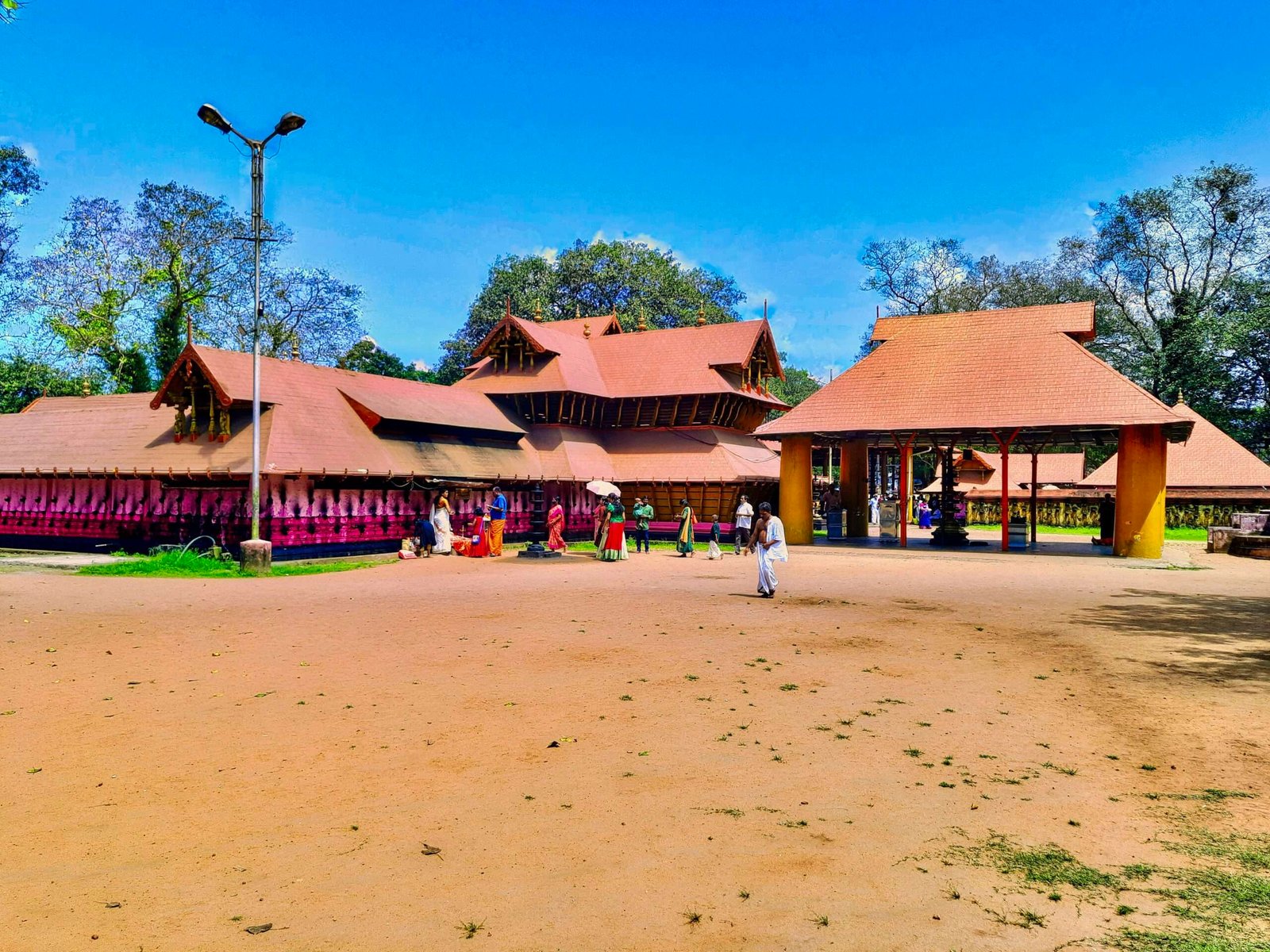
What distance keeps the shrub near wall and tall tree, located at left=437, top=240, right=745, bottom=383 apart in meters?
21.9

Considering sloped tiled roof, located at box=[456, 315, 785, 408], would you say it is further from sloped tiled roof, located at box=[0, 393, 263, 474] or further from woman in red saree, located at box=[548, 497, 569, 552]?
sloped tiled roof, located at box=[0, 393, 263, 474]

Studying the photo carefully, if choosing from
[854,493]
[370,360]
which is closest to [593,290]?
[370,360]

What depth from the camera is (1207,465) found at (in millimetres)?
38750

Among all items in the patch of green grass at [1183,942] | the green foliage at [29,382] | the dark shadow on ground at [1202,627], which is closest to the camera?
the patch of green grass at [1183,942]

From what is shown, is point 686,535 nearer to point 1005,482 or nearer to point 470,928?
point 1005,482

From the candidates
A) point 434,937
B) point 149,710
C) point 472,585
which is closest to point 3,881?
point 434,937

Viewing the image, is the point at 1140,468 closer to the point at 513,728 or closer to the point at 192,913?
the point at 513,728

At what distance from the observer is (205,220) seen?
142 feet

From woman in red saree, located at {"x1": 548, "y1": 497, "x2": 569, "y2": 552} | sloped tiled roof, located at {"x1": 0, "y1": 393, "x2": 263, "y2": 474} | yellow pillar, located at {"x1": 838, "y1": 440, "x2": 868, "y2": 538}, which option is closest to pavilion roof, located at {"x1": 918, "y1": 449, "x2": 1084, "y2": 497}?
yellow pillar, located at {"x1": 838, "y1": 440, "x2": 868, "y2": 538}

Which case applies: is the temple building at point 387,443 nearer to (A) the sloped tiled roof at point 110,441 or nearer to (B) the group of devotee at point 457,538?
(A) the sloped tiled roof at point 110,441

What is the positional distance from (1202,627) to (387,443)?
21.8m

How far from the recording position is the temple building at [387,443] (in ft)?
78.5

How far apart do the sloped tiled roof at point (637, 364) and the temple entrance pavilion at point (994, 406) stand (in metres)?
5.52

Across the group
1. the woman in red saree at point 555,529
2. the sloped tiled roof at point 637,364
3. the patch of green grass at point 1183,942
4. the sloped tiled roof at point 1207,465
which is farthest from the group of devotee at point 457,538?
the sloped tiled roof at point 1207,465
